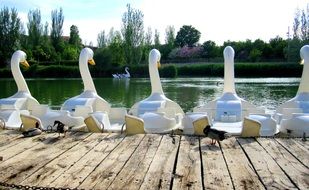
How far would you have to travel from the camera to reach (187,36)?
76.2 meters

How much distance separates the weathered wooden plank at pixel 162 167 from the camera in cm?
296

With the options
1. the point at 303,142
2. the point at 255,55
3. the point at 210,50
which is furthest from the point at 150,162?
the point at 210,50

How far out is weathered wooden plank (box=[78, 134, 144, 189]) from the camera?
3.01 meters

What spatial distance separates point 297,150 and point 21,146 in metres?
2.85

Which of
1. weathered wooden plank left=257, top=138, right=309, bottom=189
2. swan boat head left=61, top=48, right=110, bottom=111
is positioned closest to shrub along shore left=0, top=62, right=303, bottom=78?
swan boat head left=61, top=48, right=110, bottom=111

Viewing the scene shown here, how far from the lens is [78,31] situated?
68.1 m

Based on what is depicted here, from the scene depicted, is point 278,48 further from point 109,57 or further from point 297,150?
point 297,150

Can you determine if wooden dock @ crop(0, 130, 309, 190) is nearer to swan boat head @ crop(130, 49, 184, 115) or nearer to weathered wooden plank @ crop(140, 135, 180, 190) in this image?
weathered wooden plank @ crop(140, 135, 180, 190)

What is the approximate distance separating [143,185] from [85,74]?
27.0ft

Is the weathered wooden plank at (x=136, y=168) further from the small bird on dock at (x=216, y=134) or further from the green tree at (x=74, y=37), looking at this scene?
the green tree at (x=74, y=37)

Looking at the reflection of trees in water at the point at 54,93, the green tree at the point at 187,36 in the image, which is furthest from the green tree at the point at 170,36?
the reflection of trees in water at the point at 54,93

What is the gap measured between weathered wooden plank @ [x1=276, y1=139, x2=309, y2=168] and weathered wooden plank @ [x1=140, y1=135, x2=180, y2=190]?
1140mm

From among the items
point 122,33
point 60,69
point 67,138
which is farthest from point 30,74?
point 67,138

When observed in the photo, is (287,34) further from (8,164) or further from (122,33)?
(8,164)
